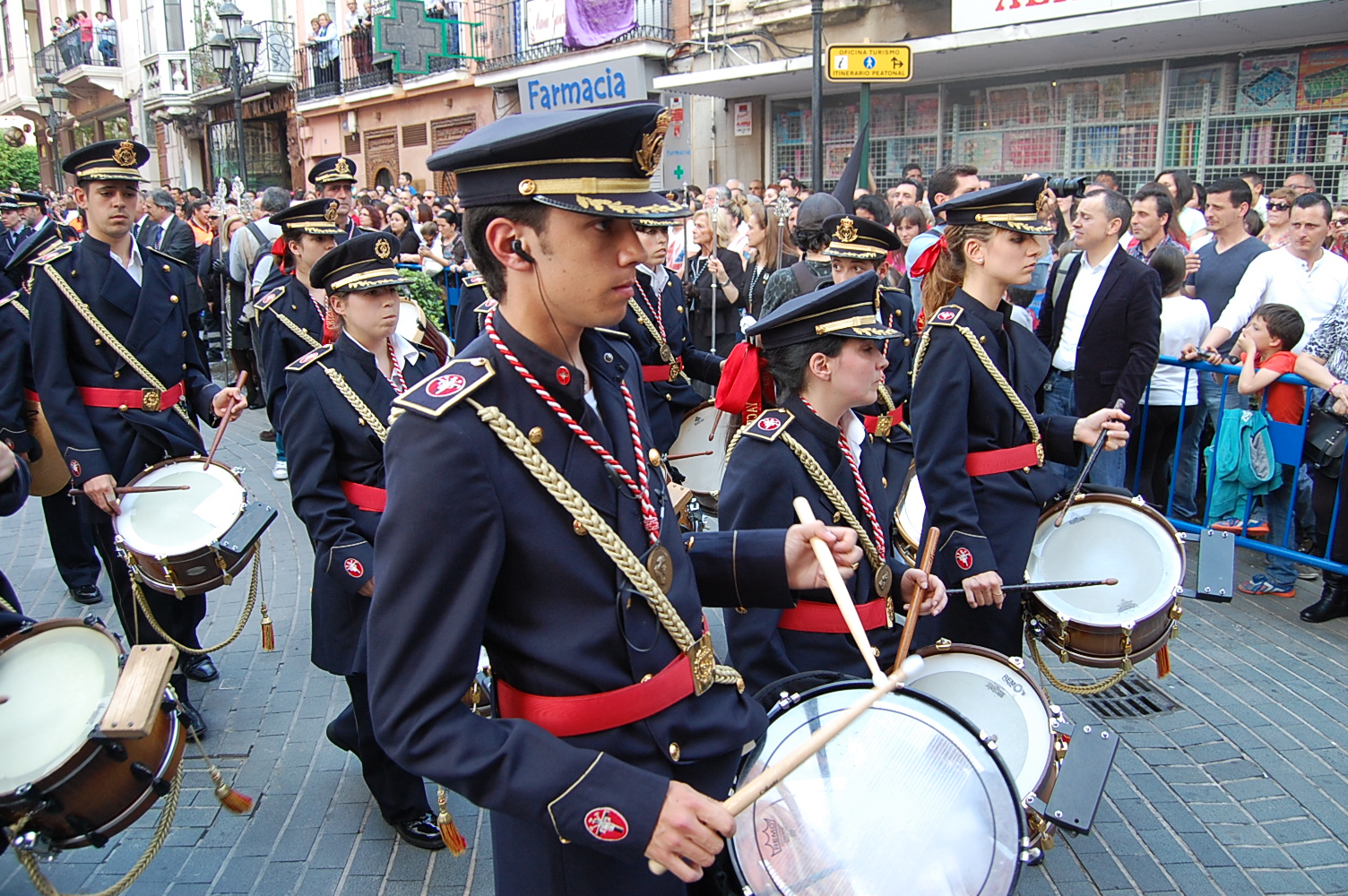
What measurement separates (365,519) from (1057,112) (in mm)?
13866

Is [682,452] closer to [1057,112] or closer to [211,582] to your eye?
[211,582]

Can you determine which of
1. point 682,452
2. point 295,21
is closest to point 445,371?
point 682,452

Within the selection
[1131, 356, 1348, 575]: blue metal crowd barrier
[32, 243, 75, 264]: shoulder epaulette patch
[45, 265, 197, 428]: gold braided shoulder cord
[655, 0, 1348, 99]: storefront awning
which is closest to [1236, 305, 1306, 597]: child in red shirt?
[1131, 356, 1348, 575]: blue metal crowd barrier

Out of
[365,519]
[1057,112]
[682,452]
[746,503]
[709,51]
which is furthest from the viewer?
[709,51]

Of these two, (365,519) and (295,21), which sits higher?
(295,21)

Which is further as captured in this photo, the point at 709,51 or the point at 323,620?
the point at 709,51

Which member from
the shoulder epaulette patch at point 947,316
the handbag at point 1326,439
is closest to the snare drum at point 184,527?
the shoulder epaulette patch at point 947,316

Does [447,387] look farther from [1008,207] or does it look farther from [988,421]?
[1008,207]

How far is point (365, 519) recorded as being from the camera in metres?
3.69

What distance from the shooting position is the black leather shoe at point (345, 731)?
3891 mm

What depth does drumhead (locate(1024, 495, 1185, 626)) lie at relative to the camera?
3635mm

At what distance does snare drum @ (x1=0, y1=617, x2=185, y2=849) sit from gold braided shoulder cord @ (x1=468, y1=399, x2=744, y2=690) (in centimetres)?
162

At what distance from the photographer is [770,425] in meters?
3.04

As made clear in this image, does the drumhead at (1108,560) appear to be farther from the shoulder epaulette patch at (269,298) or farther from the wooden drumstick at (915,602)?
the shoulder epaulette patch at (269,298)
